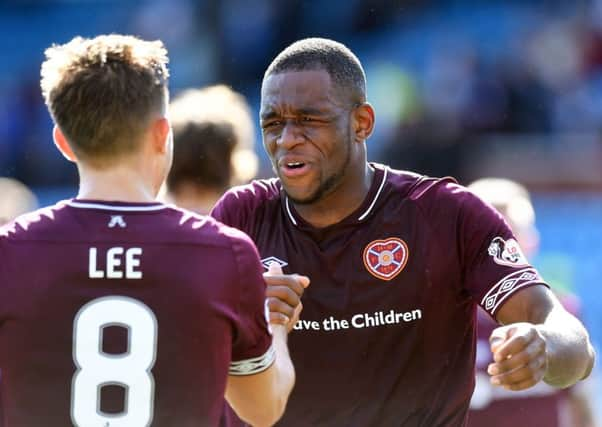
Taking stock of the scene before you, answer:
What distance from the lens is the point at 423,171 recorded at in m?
12.1

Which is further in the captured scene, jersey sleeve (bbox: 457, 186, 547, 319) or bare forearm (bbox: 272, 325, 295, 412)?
jersey sleeve (bbox: 457, 186, 547, 319)

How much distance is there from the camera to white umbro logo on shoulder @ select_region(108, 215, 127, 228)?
10.2 ft

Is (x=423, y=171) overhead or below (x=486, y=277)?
overhead

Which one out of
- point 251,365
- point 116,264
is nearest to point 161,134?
point 116,264

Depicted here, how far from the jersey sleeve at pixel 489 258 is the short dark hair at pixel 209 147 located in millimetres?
1764

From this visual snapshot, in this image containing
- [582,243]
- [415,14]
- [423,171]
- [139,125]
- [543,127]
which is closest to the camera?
[139,125]

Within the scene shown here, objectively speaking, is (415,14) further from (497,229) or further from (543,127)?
(497,229)

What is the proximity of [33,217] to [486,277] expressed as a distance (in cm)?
176

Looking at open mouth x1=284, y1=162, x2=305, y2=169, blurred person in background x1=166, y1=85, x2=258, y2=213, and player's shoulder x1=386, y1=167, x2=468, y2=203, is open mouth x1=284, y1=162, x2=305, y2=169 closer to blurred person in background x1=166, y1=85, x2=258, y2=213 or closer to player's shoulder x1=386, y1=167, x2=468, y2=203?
player's shoulder x1=386, y1=167, x2=468, y2=203

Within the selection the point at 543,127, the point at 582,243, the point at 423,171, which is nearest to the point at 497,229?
the point at 582,243

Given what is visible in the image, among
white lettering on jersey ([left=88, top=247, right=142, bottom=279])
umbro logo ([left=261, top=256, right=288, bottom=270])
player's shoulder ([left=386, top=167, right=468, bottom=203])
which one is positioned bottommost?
white lettering on jersey ([left=88, top=247, right=142, bottom=279])

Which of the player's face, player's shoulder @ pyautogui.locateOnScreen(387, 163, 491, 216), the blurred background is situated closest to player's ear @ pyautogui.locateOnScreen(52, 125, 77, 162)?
the player's face

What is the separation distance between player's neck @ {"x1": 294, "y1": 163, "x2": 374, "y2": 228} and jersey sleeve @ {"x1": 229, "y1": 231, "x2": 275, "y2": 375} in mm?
1318

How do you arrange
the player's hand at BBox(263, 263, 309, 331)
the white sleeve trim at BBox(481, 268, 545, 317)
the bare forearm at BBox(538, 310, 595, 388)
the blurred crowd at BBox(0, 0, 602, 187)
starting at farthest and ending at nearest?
the blurred crowd at BBox(0, 0, 602, 187)
the white sleeve trim at BBox(481, 268, 545, 317)
the bare forearm at BBox(538, 310, 595, 388)
the player's hand at BBox(263, 263, 309, 331)
